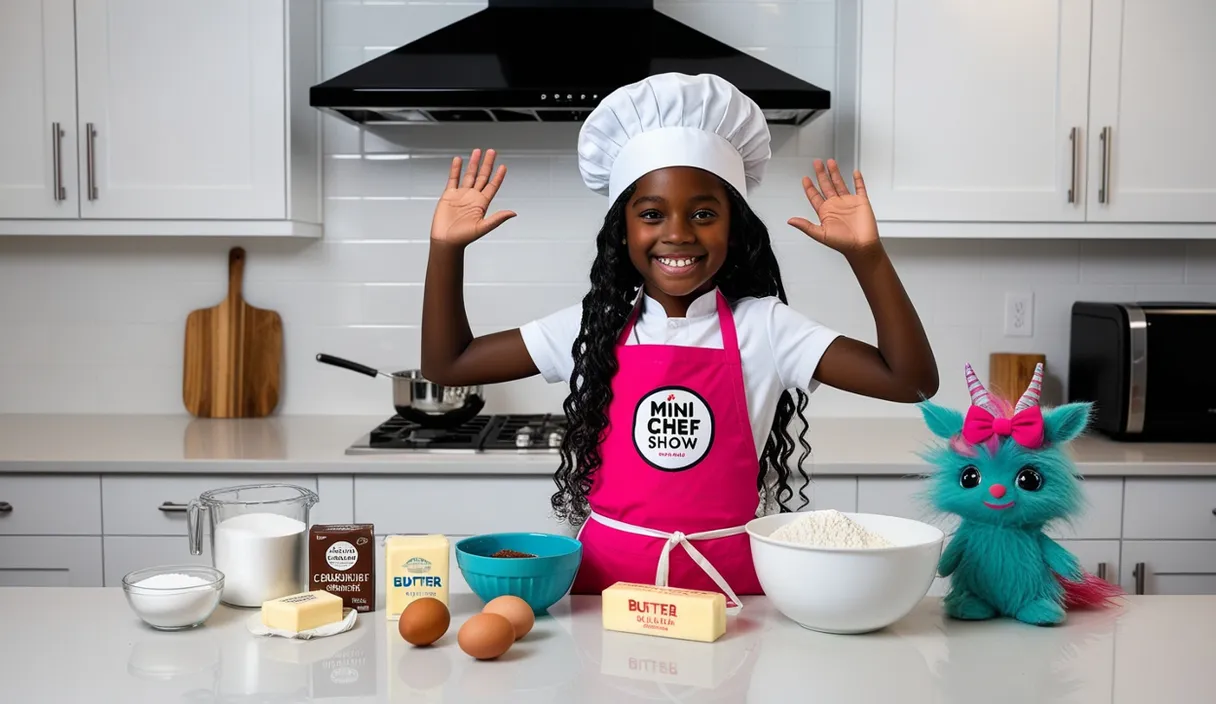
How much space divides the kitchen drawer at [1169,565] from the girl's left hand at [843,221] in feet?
4.80

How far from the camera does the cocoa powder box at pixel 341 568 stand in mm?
1232

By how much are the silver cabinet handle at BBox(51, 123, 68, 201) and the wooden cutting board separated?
0.45 m

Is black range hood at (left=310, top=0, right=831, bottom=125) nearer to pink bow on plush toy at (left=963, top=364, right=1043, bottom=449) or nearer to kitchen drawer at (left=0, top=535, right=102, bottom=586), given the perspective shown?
kitchen drawer at (left=0, top=535, right=102, bottom=586)

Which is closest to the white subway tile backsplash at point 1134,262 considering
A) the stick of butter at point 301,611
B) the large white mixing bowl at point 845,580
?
the large white mixing bowl at point 845,580

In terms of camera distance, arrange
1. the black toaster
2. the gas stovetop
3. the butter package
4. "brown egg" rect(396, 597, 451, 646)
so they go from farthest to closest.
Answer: the black toaster, the gas stovetop, the butter package, "brown egg" rect(396, 597, 451, 646)

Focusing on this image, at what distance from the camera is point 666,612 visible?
45.0 inches

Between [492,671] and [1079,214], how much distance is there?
2091 millimetres

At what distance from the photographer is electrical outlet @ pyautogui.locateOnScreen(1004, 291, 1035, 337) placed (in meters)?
2.93

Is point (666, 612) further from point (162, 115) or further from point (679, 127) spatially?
point (162, 115)

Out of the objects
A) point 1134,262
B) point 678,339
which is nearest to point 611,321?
point 678,339

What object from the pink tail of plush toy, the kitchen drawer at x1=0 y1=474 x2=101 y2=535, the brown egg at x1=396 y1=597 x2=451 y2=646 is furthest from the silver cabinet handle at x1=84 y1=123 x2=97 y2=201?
the pink tail of plush toy

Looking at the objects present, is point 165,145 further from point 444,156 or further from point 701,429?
point 701,429

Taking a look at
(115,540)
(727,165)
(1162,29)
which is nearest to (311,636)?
(727,165)

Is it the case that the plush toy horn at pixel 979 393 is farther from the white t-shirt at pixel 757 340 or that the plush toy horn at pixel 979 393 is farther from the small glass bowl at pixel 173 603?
the small glass bowl at pixel 173 603
